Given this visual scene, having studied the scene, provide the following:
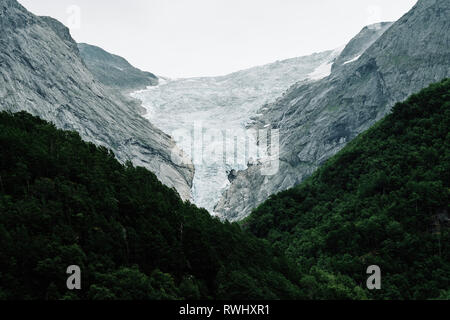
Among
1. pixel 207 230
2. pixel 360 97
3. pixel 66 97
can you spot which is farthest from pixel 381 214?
pixel 66 97

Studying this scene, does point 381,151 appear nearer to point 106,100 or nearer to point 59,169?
point 59,169

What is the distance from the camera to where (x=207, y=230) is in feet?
159

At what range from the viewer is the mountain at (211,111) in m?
136

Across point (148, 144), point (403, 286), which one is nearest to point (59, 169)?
point (403, 286)

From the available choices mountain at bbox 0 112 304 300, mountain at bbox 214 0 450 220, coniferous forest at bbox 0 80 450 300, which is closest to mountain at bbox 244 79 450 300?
coniferous forest at bbox 0 80 450 300

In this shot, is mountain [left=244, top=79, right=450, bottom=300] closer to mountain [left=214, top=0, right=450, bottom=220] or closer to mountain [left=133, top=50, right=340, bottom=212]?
mountain [left=214, top=0, right=450, bottom=220]

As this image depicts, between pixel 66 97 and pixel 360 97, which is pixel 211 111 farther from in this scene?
pixel 66 97

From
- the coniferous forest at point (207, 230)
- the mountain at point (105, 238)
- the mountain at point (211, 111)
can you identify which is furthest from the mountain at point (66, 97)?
the mountain at point (105, 238)

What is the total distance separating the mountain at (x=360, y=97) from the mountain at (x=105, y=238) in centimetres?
6594

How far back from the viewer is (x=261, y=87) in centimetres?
19200

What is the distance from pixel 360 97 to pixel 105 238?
96.4 metres

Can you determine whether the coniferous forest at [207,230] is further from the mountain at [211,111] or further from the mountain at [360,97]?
the mountain at [211,111]

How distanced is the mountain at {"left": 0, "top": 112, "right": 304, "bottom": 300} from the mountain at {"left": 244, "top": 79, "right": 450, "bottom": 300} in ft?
25.4

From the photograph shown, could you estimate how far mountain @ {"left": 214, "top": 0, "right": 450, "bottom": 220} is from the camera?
11638 cm
